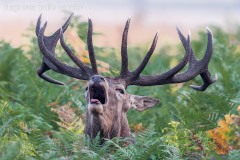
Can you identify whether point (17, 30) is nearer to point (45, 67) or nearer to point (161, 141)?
point (45, 67)

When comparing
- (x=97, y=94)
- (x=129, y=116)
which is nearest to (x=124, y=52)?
(x=97, y=94)

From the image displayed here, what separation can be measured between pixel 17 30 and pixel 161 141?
55.2ft

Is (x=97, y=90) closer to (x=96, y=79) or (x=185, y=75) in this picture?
(x=96, y=79)

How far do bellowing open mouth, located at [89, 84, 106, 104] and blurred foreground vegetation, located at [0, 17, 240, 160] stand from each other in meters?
0.37

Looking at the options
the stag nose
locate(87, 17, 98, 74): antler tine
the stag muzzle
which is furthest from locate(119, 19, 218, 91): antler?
the stag nose

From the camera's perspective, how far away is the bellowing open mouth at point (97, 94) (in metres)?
10.6

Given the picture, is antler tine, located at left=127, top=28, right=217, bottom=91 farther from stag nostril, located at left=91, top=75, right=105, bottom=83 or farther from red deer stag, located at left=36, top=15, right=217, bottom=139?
stag nostril, located at left=91, top=75, right=105, bottom=83

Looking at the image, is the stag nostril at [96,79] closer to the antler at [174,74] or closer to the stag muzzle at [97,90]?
the stag muzzle at [97,90]

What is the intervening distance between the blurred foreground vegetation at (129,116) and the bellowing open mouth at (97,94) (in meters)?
0.37

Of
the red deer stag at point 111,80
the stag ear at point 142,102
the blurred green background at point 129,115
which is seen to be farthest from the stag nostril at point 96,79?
the stag ear at point 142,102

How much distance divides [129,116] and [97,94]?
2.20 metres

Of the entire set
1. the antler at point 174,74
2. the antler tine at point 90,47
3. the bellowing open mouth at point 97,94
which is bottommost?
the bellowing open mouth at point 97,94

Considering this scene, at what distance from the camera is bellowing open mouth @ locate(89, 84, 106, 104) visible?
34.9ft

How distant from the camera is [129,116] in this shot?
12992 mm
